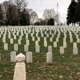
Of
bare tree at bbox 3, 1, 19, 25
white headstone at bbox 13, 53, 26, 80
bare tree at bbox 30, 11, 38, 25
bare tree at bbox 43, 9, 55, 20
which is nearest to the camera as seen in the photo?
white headstone at bbox 13, 53, 26, 80

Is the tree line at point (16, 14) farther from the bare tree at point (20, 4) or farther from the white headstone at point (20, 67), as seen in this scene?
the white headstone at point (20, 67)

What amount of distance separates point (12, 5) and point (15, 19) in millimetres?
5230

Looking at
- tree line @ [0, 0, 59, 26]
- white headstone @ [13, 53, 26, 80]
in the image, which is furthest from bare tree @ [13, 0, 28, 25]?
white headstone @ [13, 53, 26, 80]

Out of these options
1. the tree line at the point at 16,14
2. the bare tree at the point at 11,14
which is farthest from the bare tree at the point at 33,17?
the bare tree at the point at 11,14

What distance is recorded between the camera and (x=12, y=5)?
69625 mm

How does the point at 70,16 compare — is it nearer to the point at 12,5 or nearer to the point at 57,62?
the point at 12,5

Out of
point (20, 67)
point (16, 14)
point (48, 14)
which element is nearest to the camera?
point (20, 67)

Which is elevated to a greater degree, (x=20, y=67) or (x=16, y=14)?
(x=16, y=14)

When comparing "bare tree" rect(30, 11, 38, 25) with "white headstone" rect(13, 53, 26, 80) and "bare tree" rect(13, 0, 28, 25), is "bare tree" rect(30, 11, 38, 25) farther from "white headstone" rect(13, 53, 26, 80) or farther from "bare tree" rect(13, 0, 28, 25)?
"white headstone" rect(13, 53, 26, 80)

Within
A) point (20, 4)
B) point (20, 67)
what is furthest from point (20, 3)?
point (20, 67)

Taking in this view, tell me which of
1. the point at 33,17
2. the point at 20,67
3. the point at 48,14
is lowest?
the point at 20,67

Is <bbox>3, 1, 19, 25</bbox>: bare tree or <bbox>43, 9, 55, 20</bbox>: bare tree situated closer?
<bbox>3, 1, 19, 25</bbox>: bare tree

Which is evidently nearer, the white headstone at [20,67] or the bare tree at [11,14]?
the white headstone at [20,67]

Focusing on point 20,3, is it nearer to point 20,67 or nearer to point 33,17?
point 33,17
